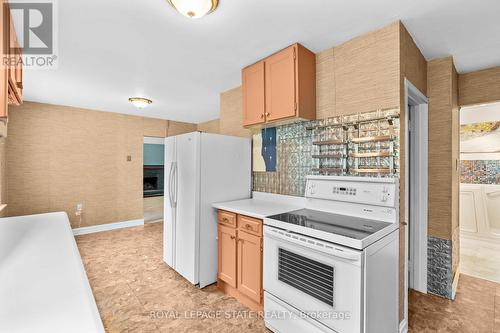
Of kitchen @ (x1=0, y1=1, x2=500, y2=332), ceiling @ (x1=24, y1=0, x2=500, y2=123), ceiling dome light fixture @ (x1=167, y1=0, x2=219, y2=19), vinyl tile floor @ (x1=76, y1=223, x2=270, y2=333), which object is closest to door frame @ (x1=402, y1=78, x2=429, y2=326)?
kitchen @ (x1=0, y1=1, x2=500, y2=332)

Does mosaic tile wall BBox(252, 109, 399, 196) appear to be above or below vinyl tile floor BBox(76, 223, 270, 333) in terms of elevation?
above

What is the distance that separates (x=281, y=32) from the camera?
205 cm

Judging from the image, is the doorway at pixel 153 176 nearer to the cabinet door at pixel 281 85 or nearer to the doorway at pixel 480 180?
the cabinet door at pixel 281 85

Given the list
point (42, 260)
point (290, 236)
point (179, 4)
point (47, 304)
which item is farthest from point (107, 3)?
point (290, 236)

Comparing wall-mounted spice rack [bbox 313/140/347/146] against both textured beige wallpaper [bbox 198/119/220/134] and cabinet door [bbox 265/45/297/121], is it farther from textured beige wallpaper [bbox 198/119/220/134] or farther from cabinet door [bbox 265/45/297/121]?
textured beige wallpaper [bbox 198/119/220/134]

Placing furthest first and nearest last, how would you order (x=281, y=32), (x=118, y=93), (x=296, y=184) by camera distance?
(x=118, y=93) < (x=296, y=184) < (x=281, y=32)

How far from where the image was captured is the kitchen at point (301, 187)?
1.65m

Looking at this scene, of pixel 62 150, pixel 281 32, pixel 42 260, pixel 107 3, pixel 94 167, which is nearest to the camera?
pixel 42 260

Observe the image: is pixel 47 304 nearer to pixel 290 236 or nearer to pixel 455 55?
pixel 290 236

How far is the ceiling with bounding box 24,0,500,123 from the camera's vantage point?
1.71 m

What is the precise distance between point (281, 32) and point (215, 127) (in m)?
4.07

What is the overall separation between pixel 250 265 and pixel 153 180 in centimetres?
613

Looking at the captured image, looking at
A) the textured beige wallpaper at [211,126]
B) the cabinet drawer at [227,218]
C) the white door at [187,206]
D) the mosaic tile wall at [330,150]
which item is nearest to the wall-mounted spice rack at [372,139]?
the mosaic tile wall at [330,150]

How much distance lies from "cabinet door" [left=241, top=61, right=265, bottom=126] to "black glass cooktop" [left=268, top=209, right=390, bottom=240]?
1.08 metres
